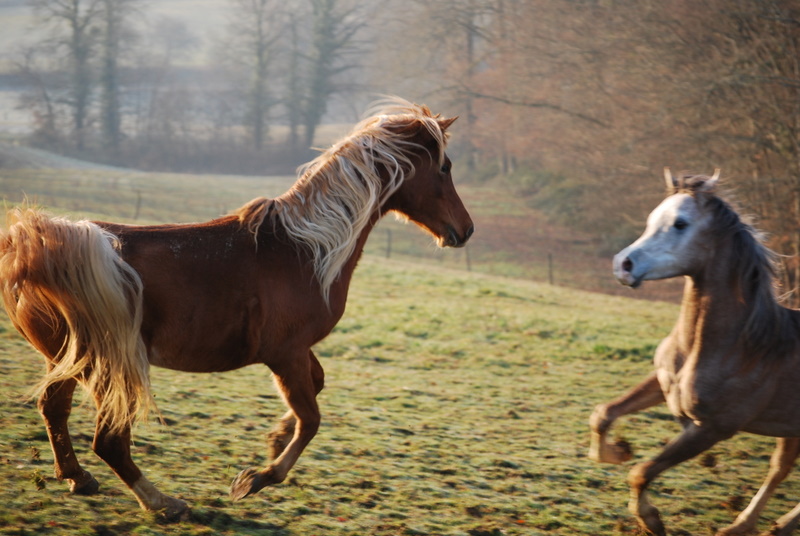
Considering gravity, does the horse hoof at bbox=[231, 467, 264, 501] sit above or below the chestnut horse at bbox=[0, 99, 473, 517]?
below

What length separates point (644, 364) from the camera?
1059cm

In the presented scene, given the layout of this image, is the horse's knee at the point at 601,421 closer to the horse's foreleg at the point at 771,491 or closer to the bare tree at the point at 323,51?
the horse's foreleg at the point at 771,491

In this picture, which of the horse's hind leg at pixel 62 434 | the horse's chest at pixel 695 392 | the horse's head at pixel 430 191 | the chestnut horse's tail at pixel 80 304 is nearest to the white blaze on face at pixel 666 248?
the horse's chest at pixel 695 392

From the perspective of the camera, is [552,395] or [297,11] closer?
[552,395]

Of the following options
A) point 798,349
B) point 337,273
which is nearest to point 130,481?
point 337,273

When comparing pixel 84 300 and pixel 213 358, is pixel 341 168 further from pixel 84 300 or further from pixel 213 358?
pixel 84 300

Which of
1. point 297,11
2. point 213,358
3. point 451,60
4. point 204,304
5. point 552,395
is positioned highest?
point 297,11

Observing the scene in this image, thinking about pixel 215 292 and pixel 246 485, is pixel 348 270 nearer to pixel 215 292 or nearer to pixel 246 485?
pixel 215 292

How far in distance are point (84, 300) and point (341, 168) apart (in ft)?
5.61

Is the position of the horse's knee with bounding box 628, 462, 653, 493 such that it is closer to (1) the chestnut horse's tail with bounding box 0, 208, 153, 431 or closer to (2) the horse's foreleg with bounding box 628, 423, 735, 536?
(2) the horse's foreleg with bounding box 628, 423, 735, 536

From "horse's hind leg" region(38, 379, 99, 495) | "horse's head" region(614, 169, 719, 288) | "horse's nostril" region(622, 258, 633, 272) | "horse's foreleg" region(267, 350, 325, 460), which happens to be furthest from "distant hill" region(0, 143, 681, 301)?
"horse's nostril" region(622, 258, 633, 272)

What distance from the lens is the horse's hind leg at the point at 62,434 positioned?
4.04m

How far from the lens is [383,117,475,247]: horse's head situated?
481 cm

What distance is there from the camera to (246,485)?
398 cm
